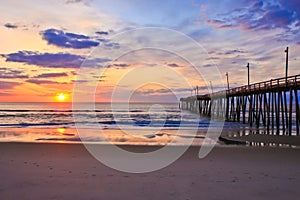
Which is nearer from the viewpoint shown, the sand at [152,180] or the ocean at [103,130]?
the sand at [152,180]

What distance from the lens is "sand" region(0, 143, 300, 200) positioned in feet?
17.6

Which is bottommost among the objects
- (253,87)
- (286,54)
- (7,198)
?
(7,198)

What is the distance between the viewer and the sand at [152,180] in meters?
5.36

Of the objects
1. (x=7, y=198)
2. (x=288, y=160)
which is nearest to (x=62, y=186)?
(x=7, y=198)

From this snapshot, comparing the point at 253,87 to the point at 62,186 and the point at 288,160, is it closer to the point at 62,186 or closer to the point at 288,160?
the point at 288,160

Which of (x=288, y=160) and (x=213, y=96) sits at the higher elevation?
(x=213, y=96)

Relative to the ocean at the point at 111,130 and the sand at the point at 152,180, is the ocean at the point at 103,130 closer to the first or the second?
the ocean at the point at 111,130

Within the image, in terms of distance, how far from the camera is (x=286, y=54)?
76.0ft

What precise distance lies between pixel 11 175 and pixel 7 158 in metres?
2.56

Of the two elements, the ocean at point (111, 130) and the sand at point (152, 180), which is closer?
the sand at point (152, 180)

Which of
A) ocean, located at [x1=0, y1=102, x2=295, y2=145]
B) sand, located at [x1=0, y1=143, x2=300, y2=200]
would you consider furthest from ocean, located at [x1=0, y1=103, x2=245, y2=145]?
sand, located at [x1=0, y1=143, x2=300, y2=200]

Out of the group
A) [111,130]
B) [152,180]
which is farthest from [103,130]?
[152,180]

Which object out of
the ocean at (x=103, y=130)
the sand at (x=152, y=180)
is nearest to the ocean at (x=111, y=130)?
the ocean at (x=103, y=130)

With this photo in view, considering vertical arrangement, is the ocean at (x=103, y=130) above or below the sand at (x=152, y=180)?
above
